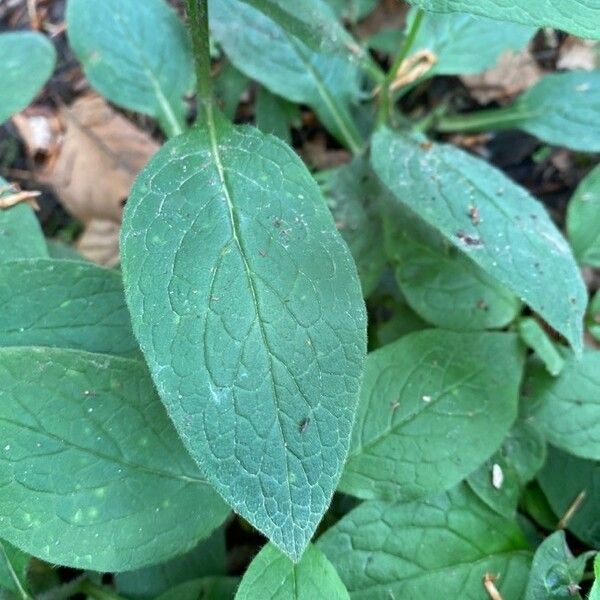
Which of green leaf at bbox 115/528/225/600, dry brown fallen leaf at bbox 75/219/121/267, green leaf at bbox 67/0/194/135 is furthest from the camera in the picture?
dry brown fallen leaf at bbox 75/219/121/267

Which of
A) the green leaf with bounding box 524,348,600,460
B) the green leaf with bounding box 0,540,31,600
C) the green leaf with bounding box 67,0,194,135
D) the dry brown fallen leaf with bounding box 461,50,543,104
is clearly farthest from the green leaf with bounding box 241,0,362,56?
the green leaf with bounding box 0,540,31,600

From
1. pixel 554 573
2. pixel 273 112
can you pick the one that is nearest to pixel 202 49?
pixel 273 112

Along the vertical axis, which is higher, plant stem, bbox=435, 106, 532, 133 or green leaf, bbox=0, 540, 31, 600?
plant stem, bbox=435, 106, 532, 133

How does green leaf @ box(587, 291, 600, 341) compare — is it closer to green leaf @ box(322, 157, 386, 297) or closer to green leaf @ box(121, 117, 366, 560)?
green leaf @ box(322, 157, 386, 297)

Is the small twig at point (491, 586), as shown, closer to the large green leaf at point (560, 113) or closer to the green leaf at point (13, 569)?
the green leaf at point (13, 569)

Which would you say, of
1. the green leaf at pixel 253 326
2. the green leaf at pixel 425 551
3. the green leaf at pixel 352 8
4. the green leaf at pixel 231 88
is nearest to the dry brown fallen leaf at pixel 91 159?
the green leaf at pixel 231 88
